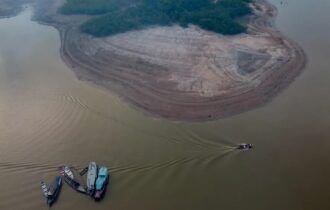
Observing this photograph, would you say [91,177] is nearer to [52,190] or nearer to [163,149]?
[52,190]

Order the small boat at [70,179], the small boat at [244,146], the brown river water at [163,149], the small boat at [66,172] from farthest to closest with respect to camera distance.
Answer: the small boat at [244,146]
the small boat at [66,172]
the small boat at [70,179]
the brown river water at [163,149]

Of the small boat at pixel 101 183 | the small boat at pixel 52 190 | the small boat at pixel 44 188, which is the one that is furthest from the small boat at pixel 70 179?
the small boat at pixel 44 188

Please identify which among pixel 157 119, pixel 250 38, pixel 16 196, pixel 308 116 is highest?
pixel 250 38

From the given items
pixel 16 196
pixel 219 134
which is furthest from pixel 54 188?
pixel 219 134

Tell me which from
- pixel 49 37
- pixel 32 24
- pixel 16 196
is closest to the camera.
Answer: pixel 16 196

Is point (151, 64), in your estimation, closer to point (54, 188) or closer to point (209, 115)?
point (209, 115)

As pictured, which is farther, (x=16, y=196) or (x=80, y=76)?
(x=80, y=76)

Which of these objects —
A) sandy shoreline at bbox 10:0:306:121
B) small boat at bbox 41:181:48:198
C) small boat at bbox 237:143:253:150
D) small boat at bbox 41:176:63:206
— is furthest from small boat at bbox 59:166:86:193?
small boat at bbox 237:143:253:150

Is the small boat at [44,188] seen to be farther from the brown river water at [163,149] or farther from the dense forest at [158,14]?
the dense forest at [158,14]
